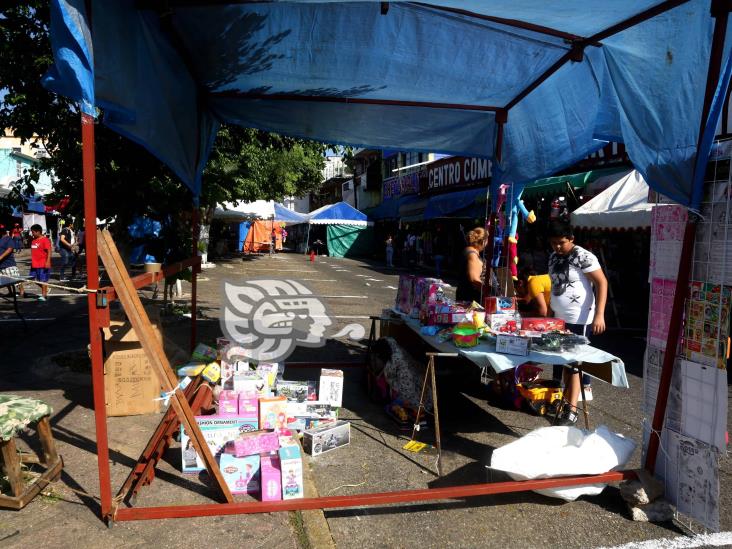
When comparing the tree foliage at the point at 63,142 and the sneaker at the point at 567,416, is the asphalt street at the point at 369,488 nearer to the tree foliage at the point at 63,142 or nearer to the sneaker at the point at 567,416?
the sneaker at the point at 567,416

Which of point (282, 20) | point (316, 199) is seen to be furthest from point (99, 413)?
point (316, 199)

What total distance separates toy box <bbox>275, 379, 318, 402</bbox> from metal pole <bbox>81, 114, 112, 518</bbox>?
1.87 meters

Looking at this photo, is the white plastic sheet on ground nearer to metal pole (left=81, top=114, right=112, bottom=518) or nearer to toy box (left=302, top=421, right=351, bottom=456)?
toy box (left=302, top=421, right=351, bottom=456)

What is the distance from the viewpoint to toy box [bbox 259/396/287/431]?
154 inches

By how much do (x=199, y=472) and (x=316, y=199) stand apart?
6344 cm

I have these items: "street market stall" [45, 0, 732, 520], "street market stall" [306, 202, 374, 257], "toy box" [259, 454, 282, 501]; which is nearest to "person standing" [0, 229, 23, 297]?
"street market stall" [45, 0, 732, 520]

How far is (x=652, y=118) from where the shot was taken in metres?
3.34

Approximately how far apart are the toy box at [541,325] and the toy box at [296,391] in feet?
6.70

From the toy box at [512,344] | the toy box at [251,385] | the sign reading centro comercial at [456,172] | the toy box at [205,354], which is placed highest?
the sign reading centro comercial at [456,172]

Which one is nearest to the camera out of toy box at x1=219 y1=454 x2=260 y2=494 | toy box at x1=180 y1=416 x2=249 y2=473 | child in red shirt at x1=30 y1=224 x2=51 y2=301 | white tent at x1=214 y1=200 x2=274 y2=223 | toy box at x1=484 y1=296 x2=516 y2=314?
toy box at x1=219 y1=454 x2=260 y2=494

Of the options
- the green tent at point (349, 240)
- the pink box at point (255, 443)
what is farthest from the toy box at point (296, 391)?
the green tent at point (349, 240)

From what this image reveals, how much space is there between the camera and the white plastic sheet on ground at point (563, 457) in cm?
330

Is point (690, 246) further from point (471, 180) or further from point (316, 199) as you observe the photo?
point (316, 199)

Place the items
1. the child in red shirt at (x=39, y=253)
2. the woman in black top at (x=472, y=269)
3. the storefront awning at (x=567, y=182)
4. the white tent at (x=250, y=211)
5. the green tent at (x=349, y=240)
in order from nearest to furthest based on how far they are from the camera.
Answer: the woman in black top at (x=472, y=269)
the child in red shirt at (x=39, y=253)
the storefront awning at (x=567, y=182)
the white tent at (x=250, y=211)
the green tent at (x=349, y=240)
